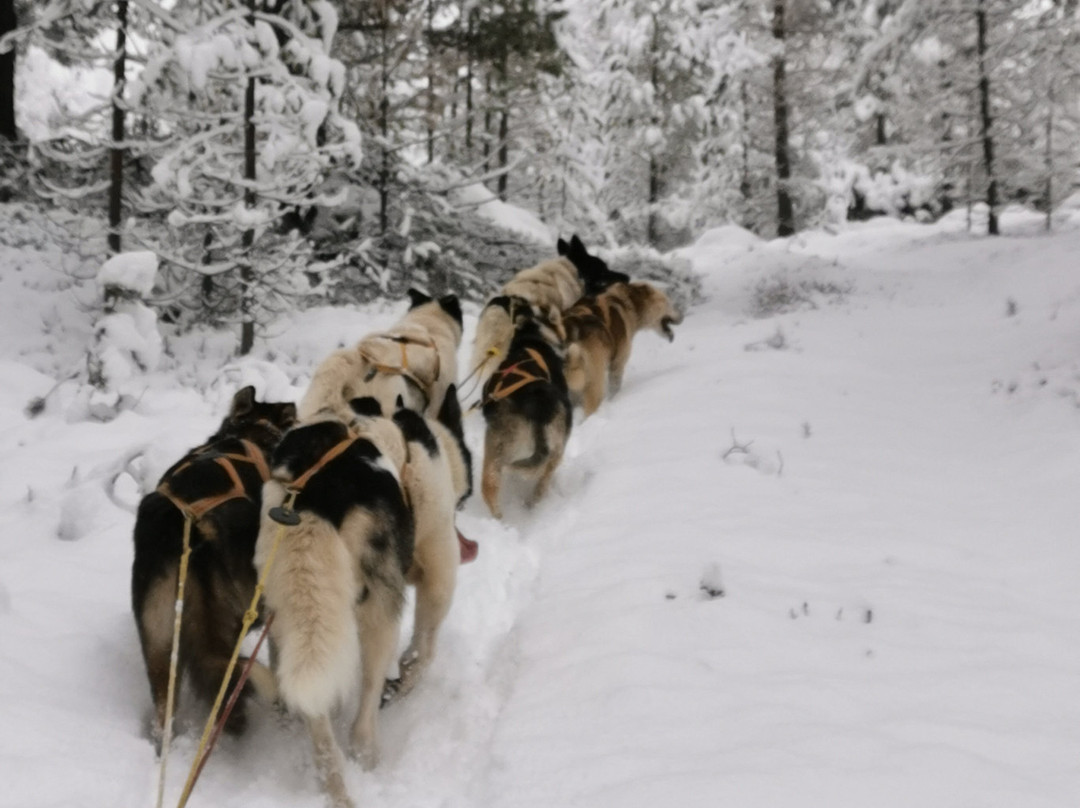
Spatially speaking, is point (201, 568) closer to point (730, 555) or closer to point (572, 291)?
point (730, 555)

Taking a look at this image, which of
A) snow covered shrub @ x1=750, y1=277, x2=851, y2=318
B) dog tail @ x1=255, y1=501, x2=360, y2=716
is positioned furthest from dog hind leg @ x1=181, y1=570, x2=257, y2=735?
snow covered shrub @ x1=750, y1=277, x2=851, y2=318

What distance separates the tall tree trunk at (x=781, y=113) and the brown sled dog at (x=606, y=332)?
1190 cm

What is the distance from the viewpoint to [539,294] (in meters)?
7.92

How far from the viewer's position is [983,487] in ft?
15.8

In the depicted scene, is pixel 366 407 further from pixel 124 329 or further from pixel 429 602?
pixel 124 329

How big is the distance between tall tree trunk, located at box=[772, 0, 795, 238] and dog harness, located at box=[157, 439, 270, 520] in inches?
711

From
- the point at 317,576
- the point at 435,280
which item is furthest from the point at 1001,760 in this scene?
the point at 435,280

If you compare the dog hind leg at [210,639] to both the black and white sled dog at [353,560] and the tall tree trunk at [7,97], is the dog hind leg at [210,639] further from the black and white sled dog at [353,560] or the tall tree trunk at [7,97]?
the tall tree trunk at [7,97]

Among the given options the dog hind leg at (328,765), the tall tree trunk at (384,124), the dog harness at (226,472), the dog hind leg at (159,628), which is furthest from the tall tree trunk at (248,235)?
the dog hind leg at (328,765)

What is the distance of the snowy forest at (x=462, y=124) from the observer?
756 cm

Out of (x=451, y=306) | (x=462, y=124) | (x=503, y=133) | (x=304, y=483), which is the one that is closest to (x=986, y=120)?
(x=503, y=133)

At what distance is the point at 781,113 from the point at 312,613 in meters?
19.7

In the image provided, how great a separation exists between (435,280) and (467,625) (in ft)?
28.4

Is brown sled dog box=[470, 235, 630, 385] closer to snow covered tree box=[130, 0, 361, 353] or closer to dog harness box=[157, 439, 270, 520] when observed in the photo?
snow covered tree box=[130, 0, 361, 353]
